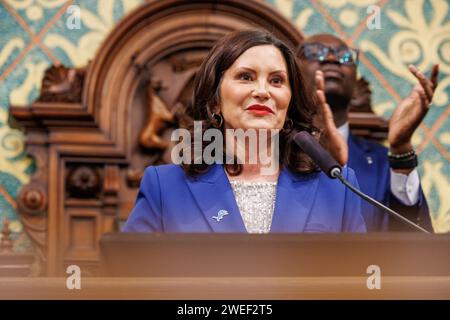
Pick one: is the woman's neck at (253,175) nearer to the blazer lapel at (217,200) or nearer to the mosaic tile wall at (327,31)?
the blazer lapel at (217,200)

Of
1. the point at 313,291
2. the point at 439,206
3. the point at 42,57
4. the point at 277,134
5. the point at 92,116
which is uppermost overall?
the point at 42,57

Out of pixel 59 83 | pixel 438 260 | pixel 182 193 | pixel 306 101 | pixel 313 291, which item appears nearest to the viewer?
pixel 313 291

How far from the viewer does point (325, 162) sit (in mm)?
1647

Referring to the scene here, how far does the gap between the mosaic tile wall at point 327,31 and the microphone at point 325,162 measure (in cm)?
153

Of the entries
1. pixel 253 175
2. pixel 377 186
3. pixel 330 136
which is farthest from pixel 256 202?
pixel 377 186

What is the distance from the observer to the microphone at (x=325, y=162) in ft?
5.30

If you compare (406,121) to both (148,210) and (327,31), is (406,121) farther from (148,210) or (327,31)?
(148,210)

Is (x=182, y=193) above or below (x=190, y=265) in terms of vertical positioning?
above

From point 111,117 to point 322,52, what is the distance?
692mm

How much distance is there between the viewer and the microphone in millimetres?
1615

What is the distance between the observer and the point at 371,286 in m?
1.36
